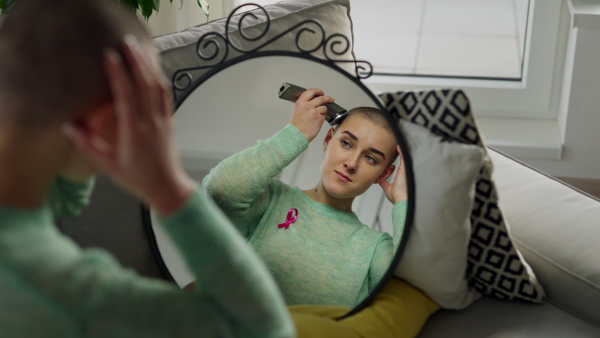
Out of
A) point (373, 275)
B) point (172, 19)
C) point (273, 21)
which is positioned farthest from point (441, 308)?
point (172, 19)

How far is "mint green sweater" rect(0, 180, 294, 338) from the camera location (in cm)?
67

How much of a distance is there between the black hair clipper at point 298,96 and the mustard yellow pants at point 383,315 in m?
0.30

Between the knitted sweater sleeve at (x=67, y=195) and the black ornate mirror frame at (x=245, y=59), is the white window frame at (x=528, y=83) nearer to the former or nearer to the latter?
the black ornate mirror frame at (x=245, y=59)

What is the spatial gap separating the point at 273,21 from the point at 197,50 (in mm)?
158

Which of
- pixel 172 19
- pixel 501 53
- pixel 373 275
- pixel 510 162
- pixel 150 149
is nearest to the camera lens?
pixel 150 149

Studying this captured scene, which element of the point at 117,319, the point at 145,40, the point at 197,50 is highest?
the point at 145,40

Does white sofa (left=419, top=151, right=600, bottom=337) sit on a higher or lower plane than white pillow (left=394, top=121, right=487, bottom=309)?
lower

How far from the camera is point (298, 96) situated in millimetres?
1274

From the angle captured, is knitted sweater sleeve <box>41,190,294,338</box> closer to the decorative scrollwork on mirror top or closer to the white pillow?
the white pillow

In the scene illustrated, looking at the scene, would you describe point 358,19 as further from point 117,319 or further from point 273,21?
point 117,319

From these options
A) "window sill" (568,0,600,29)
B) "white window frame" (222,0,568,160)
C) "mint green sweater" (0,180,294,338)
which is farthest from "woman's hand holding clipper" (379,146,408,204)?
"window sill" (568,0,600,29)

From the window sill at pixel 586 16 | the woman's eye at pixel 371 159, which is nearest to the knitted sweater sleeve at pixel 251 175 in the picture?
the woman's eye at pixel 371 159

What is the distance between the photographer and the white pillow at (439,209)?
1176 millimetres

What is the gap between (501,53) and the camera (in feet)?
8.14
